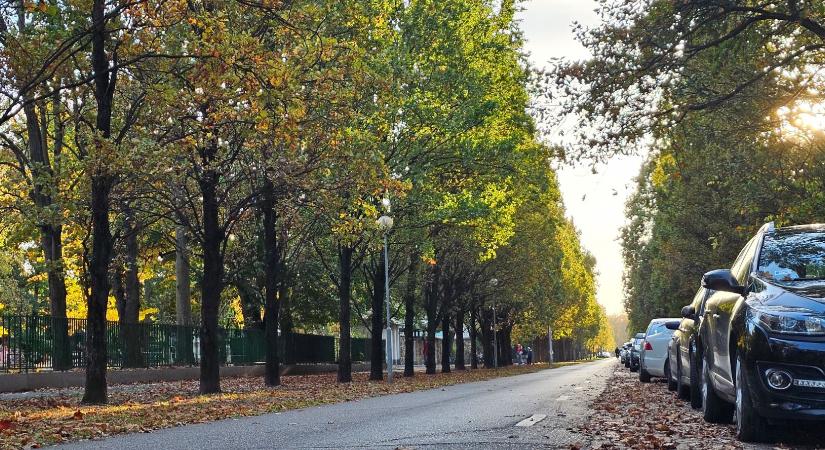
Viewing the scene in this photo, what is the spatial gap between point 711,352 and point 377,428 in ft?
11.9

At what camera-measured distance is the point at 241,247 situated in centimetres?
4050

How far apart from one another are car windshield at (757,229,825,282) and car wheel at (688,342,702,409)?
9.01 feet

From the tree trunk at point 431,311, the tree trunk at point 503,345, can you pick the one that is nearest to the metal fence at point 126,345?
the tree trunk at point 431,311

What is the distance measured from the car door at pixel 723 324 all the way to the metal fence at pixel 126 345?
1785 centimetres

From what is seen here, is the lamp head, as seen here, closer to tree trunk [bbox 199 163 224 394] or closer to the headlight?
tree trunk [bbox 199 163 224 394]

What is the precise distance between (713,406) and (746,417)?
7.49 ft

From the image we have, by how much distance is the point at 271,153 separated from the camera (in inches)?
860

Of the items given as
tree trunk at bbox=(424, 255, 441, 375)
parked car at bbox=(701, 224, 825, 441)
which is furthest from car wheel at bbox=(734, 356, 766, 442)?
tree trunk at bbox=(424, 255, 441, 375)

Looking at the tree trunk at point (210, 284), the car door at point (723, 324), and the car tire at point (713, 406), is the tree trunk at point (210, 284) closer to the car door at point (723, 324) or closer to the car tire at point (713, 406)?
the car tire at point (713, 406)

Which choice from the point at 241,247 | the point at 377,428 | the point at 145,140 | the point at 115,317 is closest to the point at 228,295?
Answer: the point at 115,317

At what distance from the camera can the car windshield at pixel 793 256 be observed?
332 inches

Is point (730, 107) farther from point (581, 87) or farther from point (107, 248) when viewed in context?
point (107, 248)

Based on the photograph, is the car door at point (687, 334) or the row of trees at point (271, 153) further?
the row of trees at point (271, 153)

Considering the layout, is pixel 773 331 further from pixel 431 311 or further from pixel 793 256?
pixel 431 311
